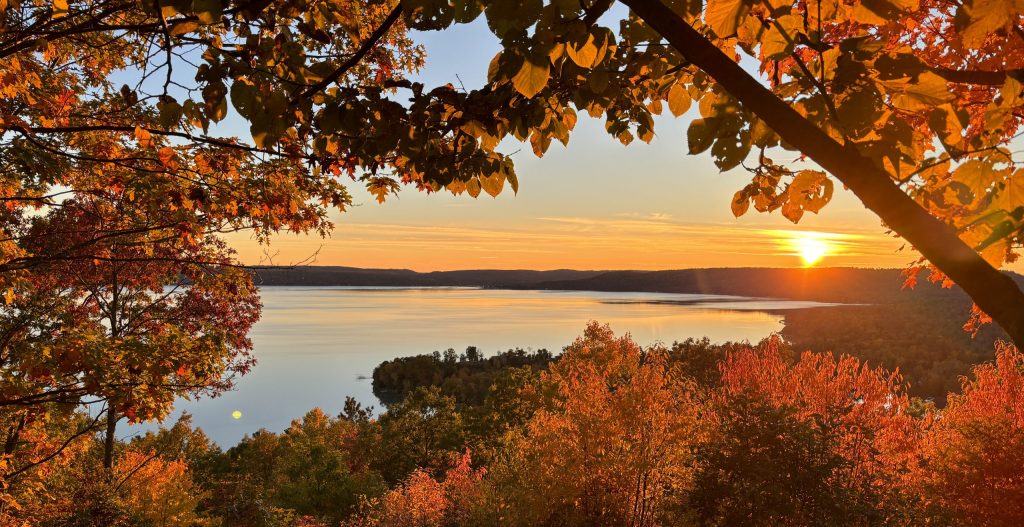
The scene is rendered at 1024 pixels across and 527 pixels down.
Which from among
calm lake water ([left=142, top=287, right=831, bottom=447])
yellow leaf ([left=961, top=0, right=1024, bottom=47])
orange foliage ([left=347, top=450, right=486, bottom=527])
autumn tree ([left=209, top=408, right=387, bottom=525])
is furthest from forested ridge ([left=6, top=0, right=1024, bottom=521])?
calm lake water ([left=142, top=287, right=831, bottom=447])

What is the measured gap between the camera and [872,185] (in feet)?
4.60

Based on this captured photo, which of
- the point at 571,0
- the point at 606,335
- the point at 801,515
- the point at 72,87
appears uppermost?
the point at 72,87

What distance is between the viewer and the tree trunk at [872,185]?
1.25 meters

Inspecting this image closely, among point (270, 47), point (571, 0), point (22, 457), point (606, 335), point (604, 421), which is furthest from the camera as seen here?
point (606, 335)

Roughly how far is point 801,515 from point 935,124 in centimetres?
1544

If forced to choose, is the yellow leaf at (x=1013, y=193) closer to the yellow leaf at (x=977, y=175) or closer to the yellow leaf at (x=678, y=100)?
the yellow leaf at (x=977, y=175)

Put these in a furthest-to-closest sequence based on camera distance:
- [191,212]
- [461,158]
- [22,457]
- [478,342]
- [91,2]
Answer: [478,342], [22,457], [191,212], [91,2], [461,158]

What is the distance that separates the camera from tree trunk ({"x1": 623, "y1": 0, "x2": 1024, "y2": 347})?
4.11 ft

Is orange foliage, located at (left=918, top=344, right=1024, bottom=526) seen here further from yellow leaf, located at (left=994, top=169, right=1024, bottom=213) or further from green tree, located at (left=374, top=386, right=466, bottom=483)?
green tree, located at (left=374, top=386, right=466, bottom=483)

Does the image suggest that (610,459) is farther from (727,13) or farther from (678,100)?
(727,13)

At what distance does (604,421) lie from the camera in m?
18.8

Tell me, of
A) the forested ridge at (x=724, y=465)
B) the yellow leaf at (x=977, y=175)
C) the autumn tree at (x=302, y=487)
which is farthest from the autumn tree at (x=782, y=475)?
the autumn tree at (x=302, y=487)

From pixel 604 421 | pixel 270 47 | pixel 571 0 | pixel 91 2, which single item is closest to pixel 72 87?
pixel 91 2

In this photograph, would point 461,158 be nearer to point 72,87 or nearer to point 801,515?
point 72,87
